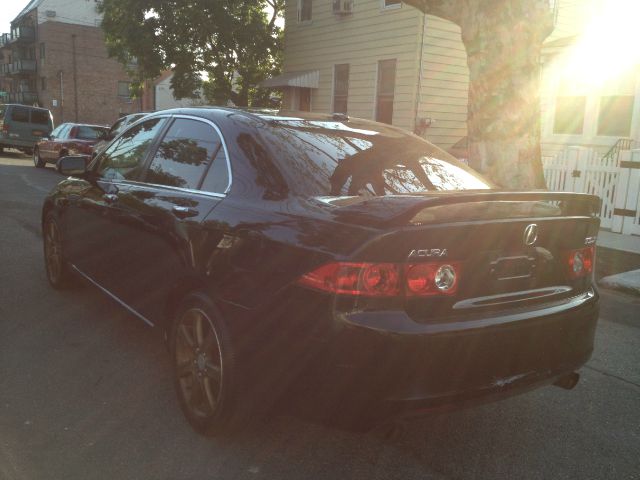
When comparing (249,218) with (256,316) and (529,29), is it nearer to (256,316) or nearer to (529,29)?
(256,316)

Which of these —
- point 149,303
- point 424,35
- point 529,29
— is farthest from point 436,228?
point 424,35

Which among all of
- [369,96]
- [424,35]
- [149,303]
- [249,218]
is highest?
[424,35]

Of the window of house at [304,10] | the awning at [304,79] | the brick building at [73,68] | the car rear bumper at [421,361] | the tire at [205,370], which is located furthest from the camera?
the brick building at [73,68]

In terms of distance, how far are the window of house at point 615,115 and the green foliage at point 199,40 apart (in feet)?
41.8

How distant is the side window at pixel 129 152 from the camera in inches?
167

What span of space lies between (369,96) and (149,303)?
1549 cm

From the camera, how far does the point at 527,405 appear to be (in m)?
3.64

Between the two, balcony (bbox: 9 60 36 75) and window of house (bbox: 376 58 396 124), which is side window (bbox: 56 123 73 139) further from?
balcony (bbox: 9 60 36 75)

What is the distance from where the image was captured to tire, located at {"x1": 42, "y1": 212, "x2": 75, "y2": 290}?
5.38m

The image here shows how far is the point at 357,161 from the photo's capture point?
11.0 ft

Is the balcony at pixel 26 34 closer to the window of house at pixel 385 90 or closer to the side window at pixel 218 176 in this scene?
the window of house at pixel 385 90

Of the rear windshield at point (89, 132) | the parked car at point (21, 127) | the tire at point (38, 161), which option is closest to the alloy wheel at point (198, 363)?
the rear windshield at point (89, 132)

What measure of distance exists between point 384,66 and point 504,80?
10454 mm

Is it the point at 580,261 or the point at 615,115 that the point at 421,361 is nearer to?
the point at 580,261
